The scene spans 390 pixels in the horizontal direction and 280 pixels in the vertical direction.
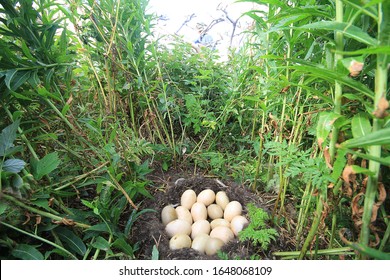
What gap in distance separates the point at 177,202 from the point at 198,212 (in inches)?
3.7

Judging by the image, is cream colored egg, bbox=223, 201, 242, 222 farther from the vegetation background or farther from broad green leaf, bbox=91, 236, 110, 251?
broad green leaf, bbox=91, 236, 110, 251

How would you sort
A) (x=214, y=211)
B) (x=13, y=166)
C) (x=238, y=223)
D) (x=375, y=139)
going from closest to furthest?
(x=375, y=139) < (x=13, y=166) < (x=238, y=223) < (x=214, y=211)

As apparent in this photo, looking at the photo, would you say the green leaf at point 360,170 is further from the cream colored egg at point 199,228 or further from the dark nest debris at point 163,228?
the cream colored egg at point 199,228

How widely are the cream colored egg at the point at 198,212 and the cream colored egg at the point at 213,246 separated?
0.14 meters

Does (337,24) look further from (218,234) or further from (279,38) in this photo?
(218,234)

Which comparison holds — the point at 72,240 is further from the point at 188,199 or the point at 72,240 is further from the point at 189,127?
the point at 189,127

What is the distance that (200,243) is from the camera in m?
0.67

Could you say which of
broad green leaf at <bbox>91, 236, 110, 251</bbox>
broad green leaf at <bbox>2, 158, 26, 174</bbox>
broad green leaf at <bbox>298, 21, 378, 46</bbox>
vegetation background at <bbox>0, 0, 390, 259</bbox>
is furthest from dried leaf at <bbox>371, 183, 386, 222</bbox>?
broad green leaf at <bbox>2, 158, 26, 174</bbox>

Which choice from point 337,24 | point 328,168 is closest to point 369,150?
point 328,168

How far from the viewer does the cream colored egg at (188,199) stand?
0.84 m

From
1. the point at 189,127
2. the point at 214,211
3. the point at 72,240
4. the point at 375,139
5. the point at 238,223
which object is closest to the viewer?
the point at 375,139

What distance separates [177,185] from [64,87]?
17.8 inches

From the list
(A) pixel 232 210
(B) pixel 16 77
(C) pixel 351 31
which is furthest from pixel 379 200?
(B) pixel 16 77

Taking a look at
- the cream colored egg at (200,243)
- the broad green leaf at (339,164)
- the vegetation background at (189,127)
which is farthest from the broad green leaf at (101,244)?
the broad green leaf at (339,164)
